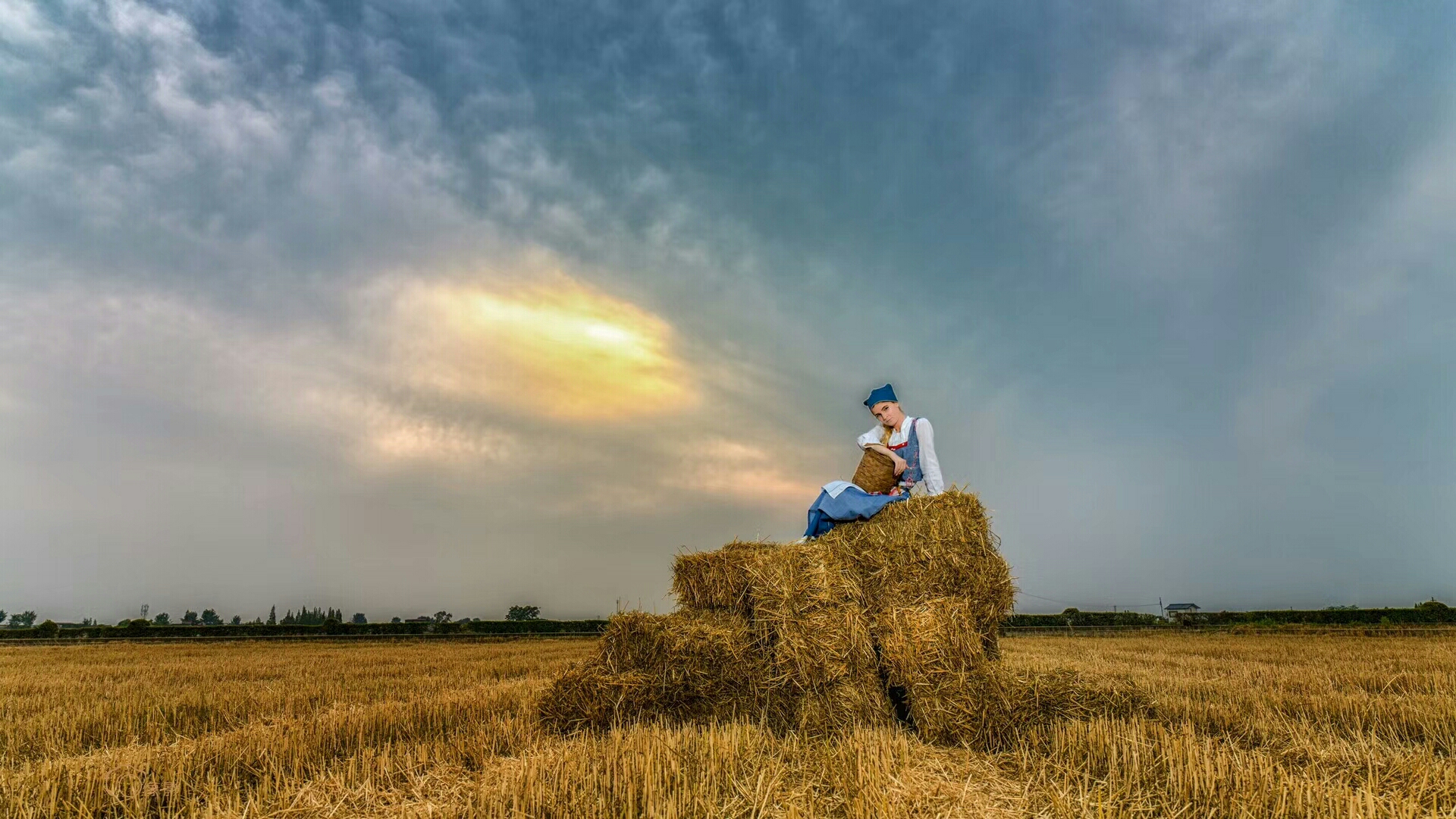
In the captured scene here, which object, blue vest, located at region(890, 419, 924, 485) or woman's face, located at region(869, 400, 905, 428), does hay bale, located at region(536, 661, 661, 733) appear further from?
woman's face, located at region(869, 400, 905, 428)

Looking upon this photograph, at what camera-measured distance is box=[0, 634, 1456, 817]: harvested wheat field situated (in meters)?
3.32

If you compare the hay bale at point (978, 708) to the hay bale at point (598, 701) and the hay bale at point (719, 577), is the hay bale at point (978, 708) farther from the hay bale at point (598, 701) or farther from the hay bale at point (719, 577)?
the hay bale at point (598, 701)

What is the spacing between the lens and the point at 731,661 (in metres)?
5.35

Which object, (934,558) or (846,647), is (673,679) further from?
(934,558)

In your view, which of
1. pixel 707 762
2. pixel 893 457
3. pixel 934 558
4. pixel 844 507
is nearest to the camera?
pixel 707 762

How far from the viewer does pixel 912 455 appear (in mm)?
6375

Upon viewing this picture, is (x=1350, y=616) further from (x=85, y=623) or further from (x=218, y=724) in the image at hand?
(x=85, y=623)

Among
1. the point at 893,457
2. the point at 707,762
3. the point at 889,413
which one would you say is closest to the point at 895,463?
the point at 893,457

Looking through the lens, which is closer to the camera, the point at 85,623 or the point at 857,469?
the point at 857,469

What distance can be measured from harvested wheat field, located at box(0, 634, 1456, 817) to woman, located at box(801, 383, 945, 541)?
5.38ft

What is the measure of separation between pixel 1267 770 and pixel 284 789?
5236 millimetres

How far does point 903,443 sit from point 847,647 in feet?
7.01

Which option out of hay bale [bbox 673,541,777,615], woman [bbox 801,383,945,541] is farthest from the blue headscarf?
hay bale [bbox 673,541,777,615]

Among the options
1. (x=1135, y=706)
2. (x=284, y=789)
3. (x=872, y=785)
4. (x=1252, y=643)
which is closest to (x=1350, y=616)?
(x=1252, y=643)
